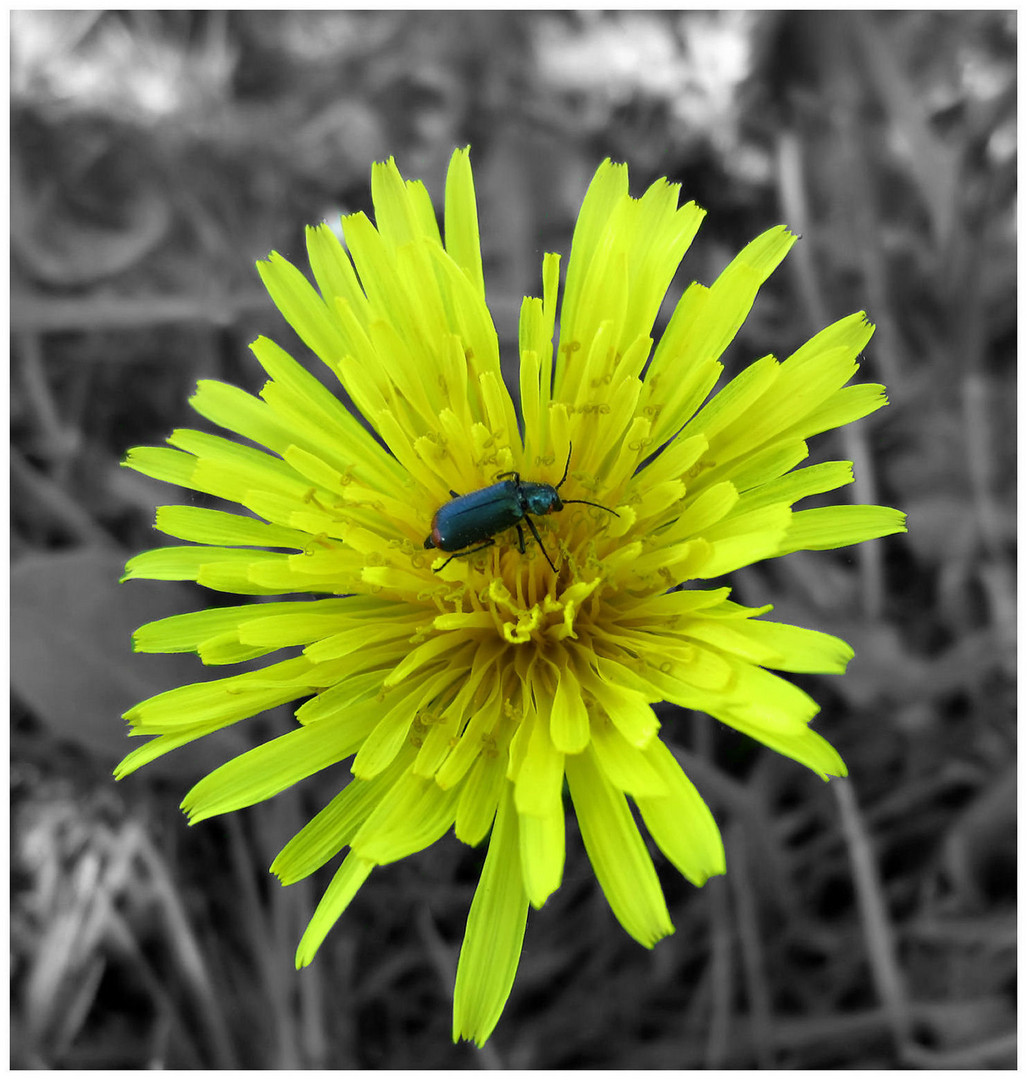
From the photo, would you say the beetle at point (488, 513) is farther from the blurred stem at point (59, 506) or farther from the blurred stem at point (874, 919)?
the blurred stem at point (59, 506)

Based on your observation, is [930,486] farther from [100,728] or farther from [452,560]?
[100,728]

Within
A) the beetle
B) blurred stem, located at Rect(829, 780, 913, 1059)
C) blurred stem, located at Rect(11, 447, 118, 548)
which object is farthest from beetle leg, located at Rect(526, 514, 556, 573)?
blurred stem, located at Rect(11, 447, 118, 548)

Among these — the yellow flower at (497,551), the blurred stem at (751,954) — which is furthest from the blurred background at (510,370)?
the yellow flower at (497,551)

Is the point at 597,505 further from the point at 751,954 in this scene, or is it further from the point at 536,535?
the point at 751,954

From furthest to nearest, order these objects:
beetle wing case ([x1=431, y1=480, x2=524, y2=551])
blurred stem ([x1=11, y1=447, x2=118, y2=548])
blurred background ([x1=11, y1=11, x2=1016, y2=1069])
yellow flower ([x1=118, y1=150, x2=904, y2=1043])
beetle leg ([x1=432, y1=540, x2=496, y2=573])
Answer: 1. blurred stem ([x1=11, y1=447, x2=118, y2=548])
2. blurred background ([x1=11, y1=11, x2=1016, y2=1069])
3. beetle leg ([x1=432, y1=540, x2=496, y2=573])
4. beetle wing case ([x1=431, y1=480, x2=524, y2=551])
5. yellow flower ([x1=118, y1=150, x2=904, y2=1043])

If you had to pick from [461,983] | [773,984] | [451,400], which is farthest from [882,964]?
[451,400]

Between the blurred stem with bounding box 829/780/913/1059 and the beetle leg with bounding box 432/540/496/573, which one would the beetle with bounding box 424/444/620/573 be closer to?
the beetle leg with bounding box 432/540/496/573
